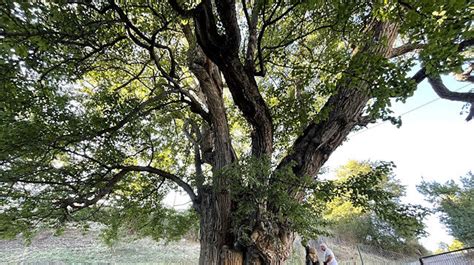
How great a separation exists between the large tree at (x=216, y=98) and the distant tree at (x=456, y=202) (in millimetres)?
8888

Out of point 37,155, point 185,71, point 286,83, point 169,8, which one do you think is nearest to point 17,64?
point 37,155

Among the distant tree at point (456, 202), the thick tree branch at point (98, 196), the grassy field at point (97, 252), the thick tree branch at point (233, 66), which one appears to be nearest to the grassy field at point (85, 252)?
the grassy field at point (97, 252)

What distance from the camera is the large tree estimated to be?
6.99ft

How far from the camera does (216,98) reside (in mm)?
3621

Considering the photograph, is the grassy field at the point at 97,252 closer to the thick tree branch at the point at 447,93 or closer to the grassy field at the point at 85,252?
the grassy field at the point at 85,252

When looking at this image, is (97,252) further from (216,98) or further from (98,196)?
(216,98)

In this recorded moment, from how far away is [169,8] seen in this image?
10.0 ft

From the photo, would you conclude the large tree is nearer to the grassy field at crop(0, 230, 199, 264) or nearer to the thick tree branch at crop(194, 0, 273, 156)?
the thick tree branch at crop(194, 0, 273, 156)

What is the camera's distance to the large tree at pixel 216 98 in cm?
213

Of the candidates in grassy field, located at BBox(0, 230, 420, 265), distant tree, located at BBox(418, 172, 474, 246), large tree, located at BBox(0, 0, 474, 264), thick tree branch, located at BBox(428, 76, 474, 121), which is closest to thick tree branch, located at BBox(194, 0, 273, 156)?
large tree, located at BBox(0, 0, 474, 264)

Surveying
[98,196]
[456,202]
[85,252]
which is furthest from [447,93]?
[456,202]

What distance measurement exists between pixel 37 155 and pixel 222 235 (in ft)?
8.21

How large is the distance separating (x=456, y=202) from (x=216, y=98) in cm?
1284

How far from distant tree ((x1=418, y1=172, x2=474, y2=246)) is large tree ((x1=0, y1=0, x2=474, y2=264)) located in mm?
8888
